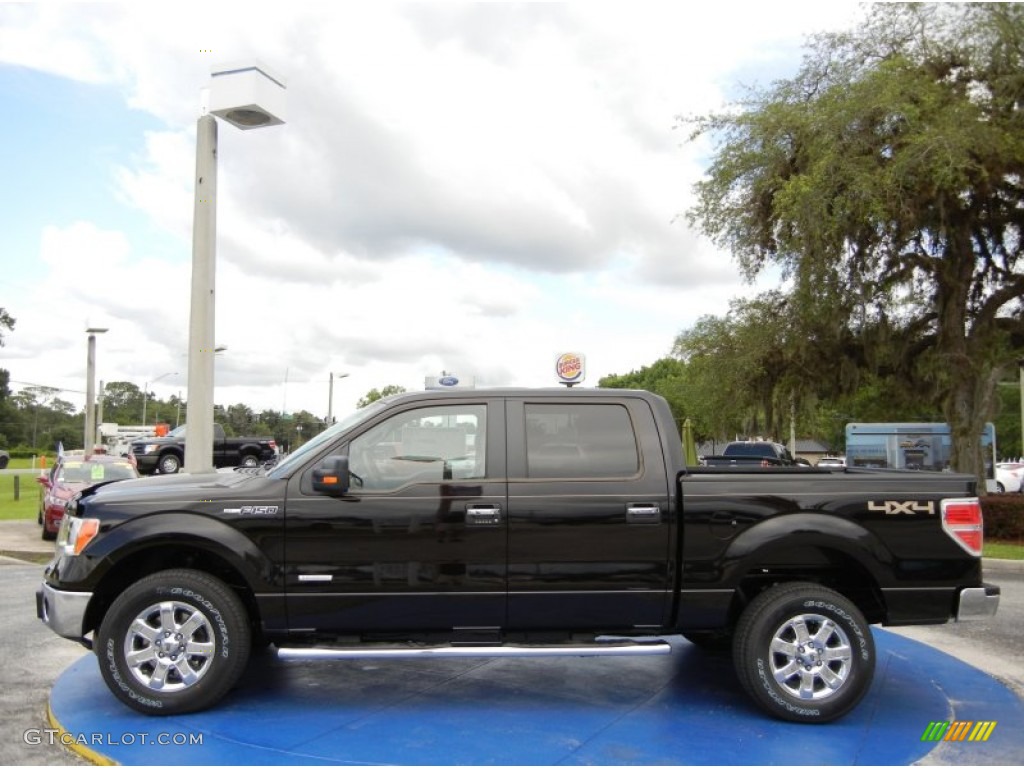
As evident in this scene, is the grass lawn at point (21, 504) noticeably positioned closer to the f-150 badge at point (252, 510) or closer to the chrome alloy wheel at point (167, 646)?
the chrome alloy wheel at point (167, 646)

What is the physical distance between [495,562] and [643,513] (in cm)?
94

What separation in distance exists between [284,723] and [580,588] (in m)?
1.88

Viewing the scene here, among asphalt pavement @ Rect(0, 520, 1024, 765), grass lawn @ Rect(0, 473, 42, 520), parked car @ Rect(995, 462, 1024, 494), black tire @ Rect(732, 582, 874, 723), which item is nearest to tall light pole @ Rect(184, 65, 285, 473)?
asphalt pavement @ Rect(0, 520, 1024, 765)

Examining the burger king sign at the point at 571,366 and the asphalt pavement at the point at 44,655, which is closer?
the asphalt pavement at the point at 44,655

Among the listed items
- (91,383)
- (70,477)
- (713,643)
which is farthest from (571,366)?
(91,383)

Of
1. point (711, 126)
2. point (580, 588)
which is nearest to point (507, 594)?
point (580, 588)

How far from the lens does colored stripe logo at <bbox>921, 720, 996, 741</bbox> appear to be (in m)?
4.94

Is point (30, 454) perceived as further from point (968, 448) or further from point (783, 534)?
point (783, 534)

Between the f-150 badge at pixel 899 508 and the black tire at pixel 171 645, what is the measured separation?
3.83 m

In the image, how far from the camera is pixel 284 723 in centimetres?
503

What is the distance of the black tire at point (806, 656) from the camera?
201 inches

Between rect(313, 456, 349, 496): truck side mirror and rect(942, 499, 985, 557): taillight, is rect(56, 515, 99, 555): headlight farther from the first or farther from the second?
rect(942, 499, 985, 557): taillight

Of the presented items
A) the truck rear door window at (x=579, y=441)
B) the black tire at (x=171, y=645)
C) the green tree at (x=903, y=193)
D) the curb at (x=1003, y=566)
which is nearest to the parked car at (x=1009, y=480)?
the green tree at (x=903, y=193)

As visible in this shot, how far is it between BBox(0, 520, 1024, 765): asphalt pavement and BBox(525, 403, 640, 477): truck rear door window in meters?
2.31
